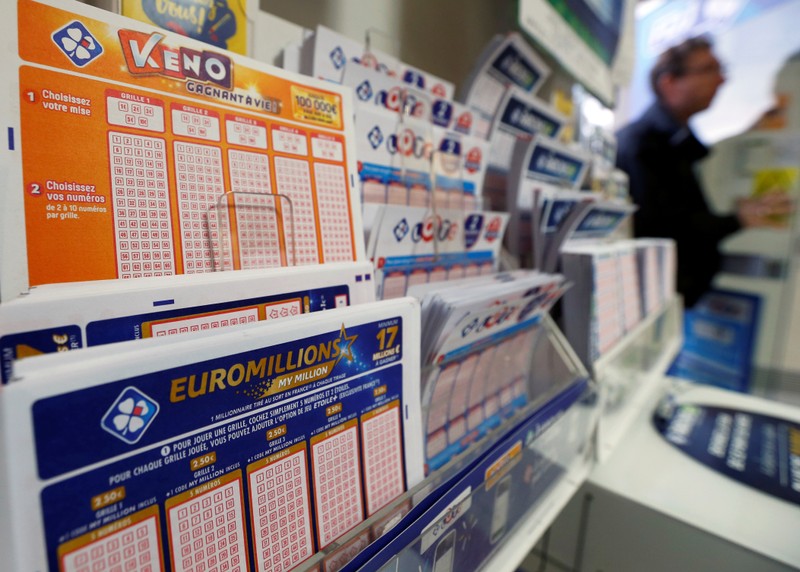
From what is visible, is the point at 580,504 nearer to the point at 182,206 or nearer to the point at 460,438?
the point at 460,438

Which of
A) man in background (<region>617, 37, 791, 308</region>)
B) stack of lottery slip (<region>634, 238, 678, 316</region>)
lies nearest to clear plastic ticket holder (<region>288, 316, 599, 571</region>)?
stack of lottery slip (<region>634, 238, 678, 316</region>)

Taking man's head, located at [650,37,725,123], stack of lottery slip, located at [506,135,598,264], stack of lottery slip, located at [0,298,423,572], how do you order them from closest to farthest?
stack of lottery slip, located at [0,298,423,572] → stack of lottery slip, located at [506,135,598,264] → man's head, located at [650,37,725,123]

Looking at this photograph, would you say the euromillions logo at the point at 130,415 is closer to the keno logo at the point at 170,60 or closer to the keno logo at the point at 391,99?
A: the keno logo at the point at 170,60

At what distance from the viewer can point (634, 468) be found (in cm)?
120

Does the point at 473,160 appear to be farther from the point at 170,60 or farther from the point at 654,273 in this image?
the point at 654,273

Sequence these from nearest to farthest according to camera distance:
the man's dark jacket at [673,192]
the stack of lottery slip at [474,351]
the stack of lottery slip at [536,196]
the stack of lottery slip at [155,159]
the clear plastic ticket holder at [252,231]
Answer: the stack of lottery slip at [155,159] → the clear plastic ticket holder at [252,231] → the stack of lottery slip at [474,351] → the stack of lottery slip at [536,196] → the man's dark jacket at [673,192]

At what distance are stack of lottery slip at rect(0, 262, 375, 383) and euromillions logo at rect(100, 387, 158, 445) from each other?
0.06 m

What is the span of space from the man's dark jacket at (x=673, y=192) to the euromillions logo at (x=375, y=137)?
268cm

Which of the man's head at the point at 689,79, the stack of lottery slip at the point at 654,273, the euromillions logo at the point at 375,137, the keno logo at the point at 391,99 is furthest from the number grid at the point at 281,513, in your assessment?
the man's head at the point at 689,79

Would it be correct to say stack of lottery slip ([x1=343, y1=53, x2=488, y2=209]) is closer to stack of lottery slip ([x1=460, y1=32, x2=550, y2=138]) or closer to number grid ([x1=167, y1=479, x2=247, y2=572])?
stack of lottery slip ([x1=460, y1=32, x2=550, y2=138])

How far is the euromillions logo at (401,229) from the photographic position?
2.31 feet

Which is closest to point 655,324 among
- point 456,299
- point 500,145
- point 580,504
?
point 580,504

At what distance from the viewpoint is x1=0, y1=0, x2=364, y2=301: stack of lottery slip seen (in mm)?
397

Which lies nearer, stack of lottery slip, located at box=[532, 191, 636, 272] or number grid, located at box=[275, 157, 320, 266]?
number grid, located at box=[275, 157, 320, 266]
